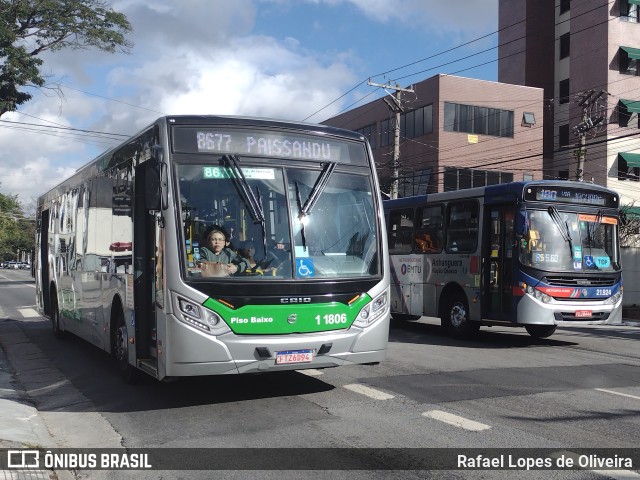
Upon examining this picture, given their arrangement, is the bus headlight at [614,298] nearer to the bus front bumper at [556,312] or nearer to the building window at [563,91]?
the bus front bumper at [556,312]

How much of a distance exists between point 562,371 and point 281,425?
522 cm

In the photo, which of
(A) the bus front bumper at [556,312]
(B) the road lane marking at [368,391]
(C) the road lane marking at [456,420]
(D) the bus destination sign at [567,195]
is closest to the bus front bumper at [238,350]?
(B) the road lane marking at [368,391]

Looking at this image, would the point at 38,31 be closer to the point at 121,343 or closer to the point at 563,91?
the point at 121,343

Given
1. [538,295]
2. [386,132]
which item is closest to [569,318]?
[538,295]

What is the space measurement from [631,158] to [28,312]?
3689cm

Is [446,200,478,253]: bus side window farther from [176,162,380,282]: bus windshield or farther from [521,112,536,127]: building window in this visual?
[521,112,536,127]: building window

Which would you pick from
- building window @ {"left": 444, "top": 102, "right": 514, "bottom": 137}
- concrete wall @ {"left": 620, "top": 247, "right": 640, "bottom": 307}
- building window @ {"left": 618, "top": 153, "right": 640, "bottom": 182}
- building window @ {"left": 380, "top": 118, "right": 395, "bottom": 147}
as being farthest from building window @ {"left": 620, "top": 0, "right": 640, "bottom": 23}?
concrete wall @ {"left": 620, "top": 247, "right": 640, "bottom": 307}

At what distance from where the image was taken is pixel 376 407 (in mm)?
7539

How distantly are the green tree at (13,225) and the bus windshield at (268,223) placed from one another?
64.3m

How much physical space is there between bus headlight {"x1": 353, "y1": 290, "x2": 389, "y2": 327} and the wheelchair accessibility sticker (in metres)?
0.79

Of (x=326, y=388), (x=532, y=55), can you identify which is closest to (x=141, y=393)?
(x=326, y=388)

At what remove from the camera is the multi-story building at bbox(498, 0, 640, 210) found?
140 feet

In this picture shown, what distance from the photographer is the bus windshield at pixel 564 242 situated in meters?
12.6

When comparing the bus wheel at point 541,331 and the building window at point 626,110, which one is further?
the building window at point 626,110
